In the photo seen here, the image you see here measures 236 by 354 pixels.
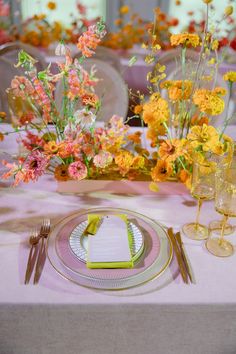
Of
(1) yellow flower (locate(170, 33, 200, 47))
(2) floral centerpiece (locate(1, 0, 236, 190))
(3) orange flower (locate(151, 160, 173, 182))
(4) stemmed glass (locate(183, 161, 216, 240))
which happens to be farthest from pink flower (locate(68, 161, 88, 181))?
(1) yellow flower (locate(170, 33, 200, 47))

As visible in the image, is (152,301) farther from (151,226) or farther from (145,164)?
(145,164)

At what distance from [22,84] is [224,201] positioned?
678 millimetres

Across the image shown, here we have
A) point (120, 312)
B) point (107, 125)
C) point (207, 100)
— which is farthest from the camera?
point (107, 125)

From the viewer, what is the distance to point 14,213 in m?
1.19

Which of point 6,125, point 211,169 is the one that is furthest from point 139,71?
point 211,169

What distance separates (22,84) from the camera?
113cm

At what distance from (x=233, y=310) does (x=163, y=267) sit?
0.19 metres

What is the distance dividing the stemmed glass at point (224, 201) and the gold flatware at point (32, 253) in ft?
1.58

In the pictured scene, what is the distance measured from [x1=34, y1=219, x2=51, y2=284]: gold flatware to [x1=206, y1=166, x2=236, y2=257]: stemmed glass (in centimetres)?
46

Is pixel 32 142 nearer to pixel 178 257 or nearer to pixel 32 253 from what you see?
pixel 32 253

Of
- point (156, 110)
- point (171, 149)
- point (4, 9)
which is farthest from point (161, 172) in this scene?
point (4, 9)

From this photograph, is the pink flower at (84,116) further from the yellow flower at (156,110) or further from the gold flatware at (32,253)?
the gold flatware at (32,253)

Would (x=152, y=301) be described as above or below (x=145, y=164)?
below

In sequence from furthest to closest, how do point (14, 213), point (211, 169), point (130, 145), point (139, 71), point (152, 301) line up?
point (139, 71) < point (130, 145) < point (14, 213) < point (211, 169) < point (152, 301)
